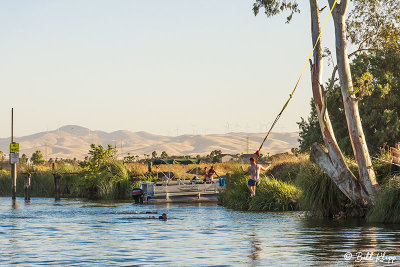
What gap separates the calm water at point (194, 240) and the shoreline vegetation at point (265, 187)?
94 centimetres

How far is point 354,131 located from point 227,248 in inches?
339

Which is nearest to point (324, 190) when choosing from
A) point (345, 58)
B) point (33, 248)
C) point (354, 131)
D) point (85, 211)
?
point (354, 131)

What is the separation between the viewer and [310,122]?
199 feet

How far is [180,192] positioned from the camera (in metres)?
47.8

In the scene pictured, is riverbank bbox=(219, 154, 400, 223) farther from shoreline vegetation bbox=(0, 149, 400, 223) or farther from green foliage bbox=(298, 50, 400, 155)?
green foliage bbox=(298, 50, 400, 155)

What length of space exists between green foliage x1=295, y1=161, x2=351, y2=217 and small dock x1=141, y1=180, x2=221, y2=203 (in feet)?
59.1

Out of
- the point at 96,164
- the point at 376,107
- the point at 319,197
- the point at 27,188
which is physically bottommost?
the point at 319,197

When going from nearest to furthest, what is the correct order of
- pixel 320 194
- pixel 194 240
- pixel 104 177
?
pixel 194 240 < pixel 320 194 < pixel 104 177

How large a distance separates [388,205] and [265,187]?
11177 mm

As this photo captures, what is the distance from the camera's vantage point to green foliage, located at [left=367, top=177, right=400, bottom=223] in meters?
25.6

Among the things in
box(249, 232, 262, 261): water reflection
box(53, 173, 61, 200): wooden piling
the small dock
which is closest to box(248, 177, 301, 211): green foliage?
the small dock

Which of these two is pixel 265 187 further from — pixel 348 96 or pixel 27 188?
pixel 27 188

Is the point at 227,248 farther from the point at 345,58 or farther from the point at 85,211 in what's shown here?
the point at 85,211

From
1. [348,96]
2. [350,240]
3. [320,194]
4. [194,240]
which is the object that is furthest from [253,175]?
[350,240]
